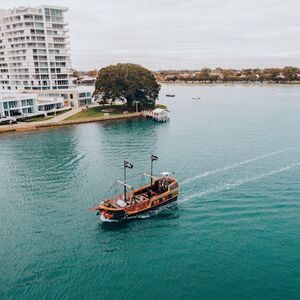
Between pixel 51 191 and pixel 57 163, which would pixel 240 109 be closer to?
pixel 57 163

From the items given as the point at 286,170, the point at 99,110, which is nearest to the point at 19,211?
the point at 286,170

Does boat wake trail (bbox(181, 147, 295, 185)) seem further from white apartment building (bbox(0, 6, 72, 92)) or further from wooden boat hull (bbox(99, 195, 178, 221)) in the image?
white apartment building (bbox(0, 6, 72, 92))

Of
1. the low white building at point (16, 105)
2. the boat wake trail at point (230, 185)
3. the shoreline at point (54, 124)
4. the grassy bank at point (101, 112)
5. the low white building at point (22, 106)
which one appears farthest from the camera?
the grassy bank at point (101, 112)

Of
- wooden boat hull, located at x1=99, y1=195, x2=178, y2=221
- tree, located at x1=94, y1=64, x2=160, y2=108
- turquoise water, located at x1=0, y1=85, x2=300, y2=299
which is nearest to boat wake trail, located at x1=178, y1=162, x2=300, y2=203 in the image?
turquoise water, located at x1=0, y1=85, x2=300, y2=299

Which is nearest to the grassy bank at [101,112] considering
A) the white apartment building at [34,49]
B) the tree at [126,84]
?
the tree at [126,84]

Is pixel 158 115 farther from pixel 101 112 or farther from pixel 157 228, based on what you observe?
pixel 157 228

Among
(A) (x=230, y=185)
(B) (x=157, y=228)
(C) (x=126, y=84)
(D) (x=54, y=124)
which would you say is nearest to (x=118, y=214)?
(B) (x=157, y=228)

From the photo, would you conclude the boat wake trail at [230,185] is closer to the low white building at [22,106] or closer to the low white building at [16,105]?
the low white building at [22,106]
